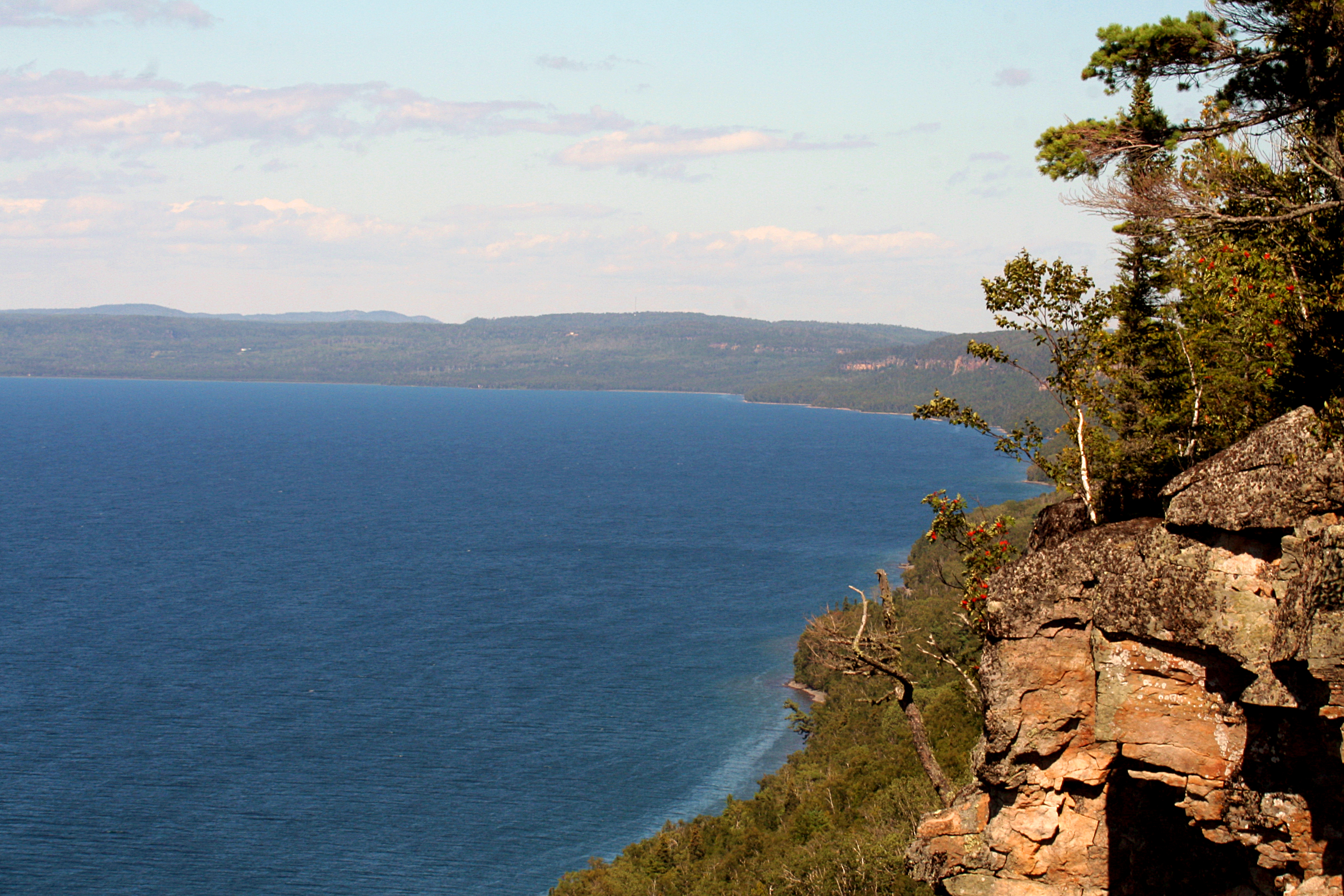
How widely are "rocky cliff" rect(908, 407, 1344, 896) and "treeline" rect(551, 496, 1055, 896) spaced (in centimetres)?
552

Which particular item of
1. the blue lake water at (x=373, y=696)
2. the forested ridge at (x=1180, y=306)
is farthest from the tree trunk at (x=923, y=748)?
the blue lake water at (x=373, y=696)

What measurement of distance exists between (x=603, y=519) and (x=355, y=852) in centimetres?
11324

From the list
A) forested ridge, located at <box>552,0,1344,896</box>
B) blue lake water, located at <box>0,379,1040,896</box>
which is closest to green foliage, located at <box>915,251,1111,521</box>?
forested ridge, located at <box>552,0,1344,896</box>

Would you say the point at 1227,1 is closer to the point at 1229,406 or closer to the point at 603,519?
the point at 1229,406

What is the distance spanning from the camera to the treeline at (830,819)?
4275 cm

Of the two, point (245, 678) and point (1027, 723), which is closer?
point (1027, 723)

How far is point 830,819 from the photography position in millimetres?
55438

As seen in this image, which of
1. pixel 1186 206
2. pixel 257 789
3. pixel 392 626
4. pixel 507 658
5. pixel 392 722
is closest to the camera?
pixel 1186 206

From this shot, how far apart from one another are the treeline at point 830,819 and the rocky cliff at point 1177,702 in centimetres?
552

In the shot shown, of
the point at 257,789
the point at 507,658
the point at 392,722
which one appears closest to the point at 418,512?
the point at 507,658

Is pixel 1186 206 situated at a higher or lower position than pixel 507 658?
higher

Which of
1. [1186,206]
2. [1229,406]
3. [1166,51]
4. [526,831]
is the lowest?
[526,831]

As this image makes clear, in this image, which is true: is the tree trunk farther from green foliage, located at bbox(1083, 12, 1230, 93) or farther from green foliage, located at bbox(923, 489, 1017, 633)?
green foliage, located at bbox(1083, 12, 1230, 93)

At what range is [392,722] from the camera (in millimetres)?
86438
